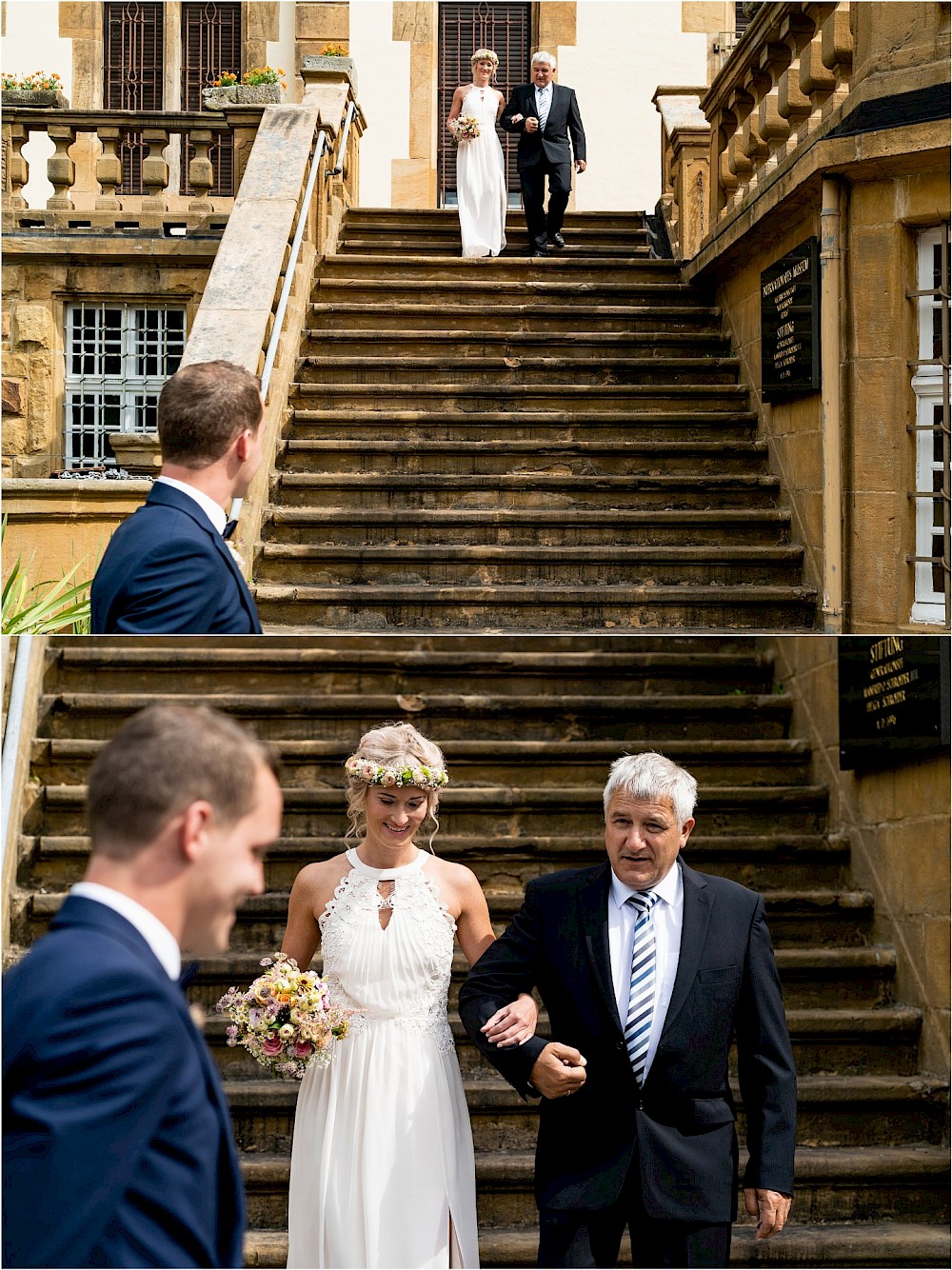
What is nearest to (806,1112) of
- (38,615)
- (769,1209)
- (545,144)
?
(769,1209)

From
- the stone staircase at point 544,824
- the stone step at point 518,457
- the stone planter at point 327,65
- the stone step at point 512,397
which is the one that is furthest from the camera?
the stone planter at point 327,65

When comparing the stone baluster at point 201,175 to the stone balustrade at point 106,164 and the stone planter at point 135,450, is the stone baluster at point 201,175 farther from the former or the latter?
the stone planter at point 135,450

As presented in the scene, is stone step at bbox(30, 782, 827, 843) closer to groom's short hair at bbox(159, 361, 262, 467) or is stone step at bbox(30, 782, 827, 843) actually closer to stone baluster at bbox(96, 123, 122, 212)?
groom's short hair at bbox(159, 361, 262, 467)

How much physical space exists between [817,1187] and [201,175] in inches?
420

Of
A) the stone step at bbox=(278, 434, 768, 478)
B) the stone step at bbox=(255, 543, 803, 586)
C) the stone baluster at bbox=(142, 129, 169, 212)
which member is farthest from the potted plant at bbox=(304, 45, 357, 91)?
the stone step at bbox=(255, 543, 803, 586)

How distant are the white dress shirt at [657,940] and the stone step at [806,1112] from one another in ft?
5.61

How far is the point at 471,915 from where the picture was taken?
14.9 feet

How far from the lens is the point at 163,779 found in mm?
2266

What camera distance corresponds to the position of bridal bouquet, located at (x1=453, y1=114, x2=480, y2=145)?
13.9m

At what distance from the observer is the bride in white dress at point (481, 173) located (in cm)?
1298

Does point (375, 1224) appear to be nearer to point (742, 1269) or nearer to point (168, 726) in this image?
point (742, 1269)

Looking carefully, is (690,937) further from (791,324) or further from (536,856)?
(791,324)

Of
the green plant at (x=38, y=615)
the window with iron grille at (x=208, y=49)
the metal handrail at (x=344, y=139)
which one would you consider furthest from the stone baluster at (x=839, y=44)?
the window with iron grille at (x=208, y=49)

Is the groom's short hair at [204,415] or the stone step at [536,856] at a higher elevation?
the groom's short hair at [204,415]
